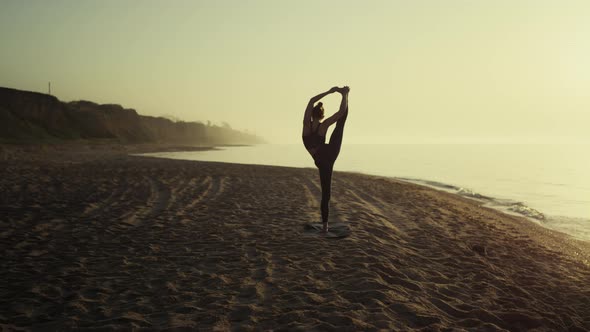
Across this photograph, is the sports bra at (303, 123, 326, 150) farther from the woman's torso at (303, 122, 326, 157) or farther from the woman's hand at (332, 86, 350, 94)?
the woman's hand at (332, 86, 350, 94)

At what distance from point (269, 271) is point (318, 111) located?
2.92 meters

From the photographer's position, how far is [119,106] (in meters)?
96.1

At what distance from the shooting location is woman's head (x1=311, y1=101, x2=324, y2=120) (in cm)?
640

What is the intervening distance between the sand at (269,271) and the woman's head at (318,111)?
2.37m

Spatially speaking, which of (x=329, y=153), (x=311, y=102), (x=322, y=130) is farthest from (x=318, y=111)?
(x=329, y=153)

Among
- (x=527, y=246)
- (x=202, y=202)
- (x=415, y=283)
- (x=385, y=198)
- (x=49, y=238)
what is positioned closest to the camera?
(x=415, y=283)

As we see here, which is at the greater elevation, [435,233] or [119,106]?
[119,106]

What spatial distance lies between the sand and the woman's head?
2.37 m

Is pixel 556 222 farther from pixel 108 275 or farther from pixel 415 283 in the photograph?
pixel 108 275

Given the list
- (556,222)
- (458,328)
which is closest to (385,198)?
(556,222)

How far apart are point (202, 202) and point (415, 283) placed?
763 cm

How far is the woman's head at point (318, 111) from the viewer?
6.40m

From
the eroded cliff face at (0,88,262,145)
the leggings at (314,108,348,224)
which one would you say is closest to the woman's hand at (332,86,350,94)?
the leggings at (314,108,348,224)

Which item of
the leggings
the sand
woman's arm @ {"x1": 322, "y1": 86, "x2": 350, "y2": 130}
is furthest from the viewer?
the leggings
